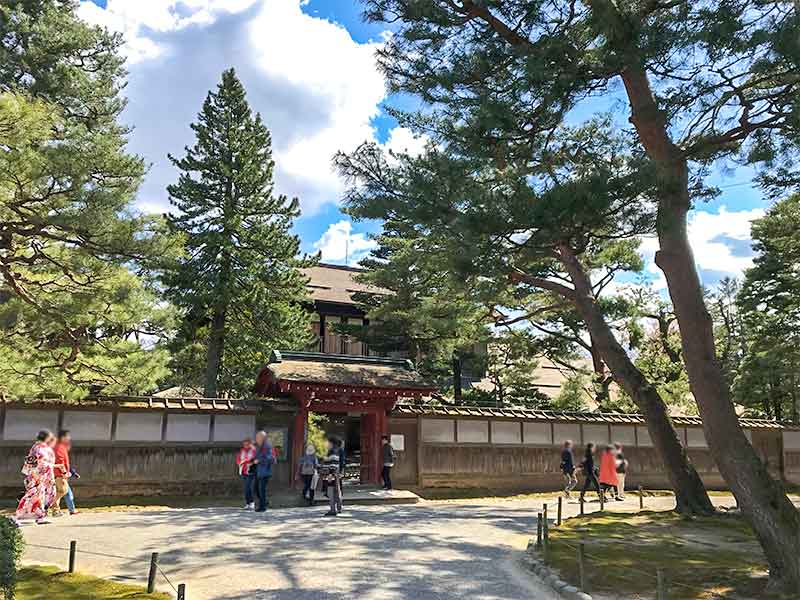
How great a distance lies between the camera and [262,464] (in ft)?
42.2

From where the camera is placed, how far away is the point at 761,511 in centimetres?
764

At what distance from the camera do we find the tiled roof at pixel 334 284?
89.2 feet

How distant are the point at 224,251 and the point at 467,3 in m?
11.8

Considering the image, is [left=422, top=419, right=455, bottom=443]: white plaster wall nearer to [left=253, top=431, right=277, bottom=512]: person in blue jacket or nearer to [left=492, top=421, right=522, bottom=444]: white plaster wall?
[left=492, top=421, right=522, bottom=444]: white plaster wall

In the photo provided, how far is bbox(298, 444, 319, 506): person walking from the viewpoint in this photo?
1391 cm

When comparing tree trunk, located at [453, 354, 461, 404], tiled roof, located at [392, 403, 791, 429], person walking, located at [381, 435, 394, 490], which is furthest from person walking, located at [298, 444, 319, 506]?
tree trunk, located at [453, 354, 461, 404]

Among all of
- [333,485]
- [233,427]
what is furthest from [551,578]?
[233,427]

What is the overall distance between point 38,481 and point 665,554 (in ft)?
34.5

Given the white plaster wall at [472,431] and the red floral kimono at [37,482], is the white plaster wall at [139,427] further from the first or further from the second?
the white plaster wall at [472,431]

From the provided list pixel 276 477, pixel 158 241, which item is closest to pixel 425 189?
pixel 158 241

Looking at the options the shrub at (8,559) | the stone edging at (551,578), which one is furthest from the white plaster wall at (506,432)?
the shrub at (8,559)

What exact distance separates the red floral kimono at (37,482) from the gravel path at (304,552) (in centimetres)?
44

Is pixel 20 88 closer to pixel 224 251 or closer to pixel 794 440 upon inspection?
pixel 224 251

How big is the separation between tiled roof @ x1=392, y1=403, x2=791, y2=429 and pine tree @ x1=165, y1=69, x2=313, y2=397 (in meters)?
4.72
